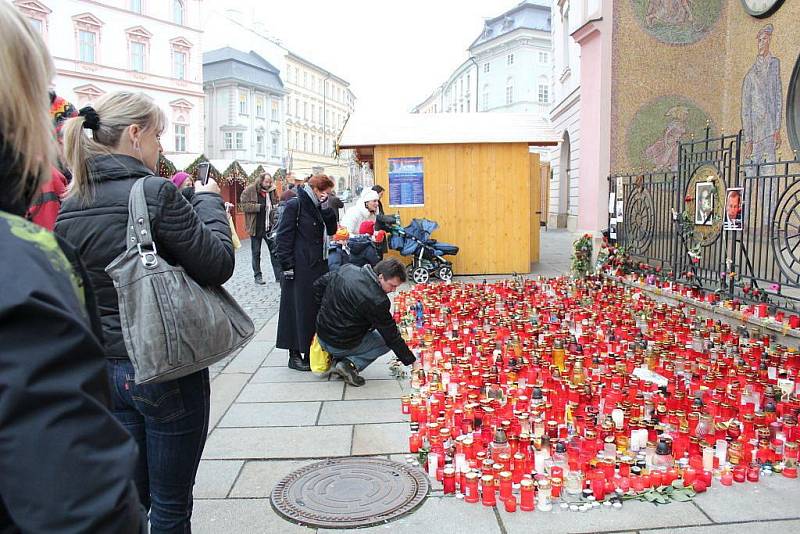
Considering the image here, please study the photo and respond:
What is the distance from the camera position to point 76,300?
3.55 ft

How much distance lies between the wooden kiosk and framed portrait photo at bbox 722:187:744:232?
477 centimetres

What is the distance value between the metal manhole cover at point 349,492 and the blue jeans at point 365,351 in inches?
69.4

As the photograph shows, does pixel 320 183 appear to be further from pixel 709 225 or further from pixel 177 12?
pixel 177 12

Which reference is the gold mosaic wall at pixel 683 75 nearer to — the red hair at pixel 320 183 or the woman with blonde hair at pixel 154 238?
the red hair at pixel 320 183

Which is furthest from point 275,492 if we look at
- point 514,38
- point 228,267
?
point 514,38

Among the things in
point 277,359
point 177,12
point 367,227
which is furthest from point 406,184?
point 177,12

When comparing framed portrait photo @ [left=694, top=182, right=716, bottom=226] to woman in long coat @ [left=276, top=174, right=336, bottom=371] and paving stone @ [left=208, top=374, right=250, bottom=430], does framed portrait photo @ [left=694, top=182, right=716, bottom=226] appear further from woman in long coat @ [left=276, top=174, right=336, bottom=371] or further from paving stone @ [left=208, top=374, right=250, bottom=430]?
paving stone @ [left=208, top=374, right=250, bottom=430]

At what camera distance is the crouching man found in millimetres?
5492

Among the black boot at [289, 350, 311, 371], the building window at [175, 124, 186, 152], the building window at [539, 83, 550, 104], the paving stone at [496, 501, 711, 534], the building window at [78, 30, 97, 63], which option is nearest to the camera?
the paving stone at [496, 501, 711, 534]

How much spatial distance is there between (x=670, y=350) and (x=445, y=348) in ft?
6.99

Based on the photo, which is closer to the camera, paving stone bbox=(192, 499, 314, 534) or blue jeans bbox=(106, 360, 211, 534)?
blue jeans bbox=(106, 360, 211, 534)

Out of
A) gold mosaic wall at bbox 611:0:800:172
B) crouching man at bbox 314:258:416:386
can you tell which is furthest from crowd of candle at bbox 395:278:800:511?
gold mosaic wall at bbox 611:0:800:172

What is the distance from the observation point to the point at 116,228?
2.30m

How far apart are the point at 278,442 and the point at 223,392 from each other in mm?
1446
